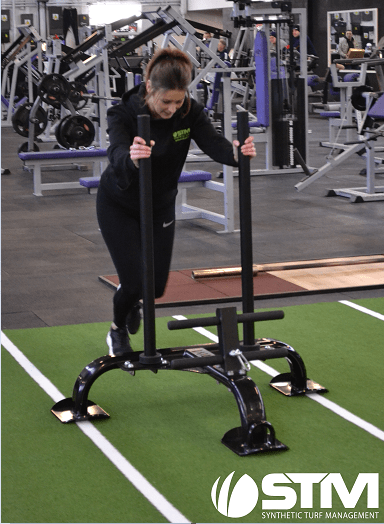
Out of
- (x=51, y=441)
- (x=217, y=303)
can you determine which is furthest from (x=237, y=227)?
(x=51, y=441)

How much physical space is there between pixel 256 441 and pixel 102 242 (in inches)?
147

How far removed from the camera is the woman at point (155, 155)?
2723mm

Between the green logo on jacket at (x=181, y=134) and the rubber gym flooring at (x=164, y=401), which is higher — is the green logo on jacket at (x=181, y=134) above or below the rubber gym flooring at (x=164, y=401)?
above

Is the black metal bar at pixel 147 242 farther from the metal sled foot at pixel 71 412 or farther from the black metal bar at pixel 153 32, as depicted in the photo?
the black metal bar at pixel 153 32

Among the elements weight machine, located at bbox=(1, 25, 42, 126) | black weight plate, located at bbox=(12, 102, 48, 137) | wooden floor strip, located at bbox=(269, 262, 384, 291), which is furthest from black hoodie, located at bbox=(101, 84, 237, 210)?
weight machine, located at bbox=(1, 25, 42, 126)

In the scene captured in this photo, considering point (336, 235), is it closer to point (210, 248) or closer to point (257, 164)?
point (210, 248)

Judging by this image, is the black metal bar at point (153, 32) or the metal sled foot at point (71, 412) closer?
the metal sled foot at point (71, 412)

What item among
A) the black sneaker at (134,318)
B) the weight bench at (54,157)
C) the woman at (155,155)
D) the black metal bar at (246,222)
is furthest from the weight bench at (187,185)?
the black metal bar at (246,222)

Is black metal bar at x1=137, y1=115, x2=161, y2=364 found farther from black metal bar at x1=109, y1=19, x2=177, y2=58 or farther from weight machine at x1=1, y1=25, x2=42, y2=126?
weight machine at x1=1, y1=25, x2=42, y2=126

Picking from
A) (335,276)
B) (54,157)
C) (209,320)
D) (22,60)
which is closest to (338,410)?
(209,320)

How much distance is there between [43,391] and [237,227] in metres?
3.76

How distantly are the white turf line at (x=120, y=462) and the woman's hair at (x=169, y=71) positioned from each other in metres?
1.24

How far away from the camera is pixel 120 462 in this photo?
2539 millimetres

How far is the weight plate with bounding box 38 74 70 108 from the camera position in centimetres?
919
